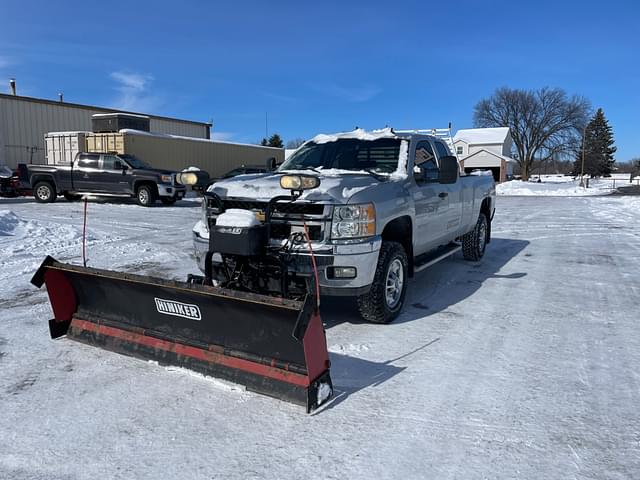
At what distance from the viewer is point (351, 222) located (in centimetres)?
427

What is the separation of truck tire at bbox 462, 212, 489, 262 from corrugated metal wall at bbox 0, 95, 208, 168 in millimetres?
25108

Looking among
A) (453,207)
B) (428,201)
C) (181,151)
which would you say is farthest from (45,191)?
(428,201)

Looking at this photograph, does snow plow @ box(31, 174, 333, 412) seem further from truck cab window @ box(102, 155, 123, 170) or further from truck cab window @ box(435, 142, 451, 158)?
truck cab window @ box(102, 155, 123, 170)

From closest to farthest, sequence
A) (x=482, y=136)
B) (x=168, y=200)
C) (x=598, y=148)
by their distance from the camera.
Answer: (x=168, y=200), (x=482, y=136), (x=598, y=148)

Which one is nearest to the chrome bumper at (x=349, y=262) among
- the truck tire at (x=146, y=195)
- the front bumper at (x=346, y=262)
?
the front bumper at (x=346, y=262)

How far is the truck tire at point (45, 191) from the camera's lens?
713 inches

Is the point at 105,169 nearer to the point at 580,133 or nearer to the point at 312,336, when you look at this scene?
the point at 312,336

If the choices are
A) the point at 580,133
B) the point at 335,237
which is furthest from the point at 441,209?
the point at 580,133

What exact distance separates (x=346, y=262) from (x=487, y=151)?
57.0 m

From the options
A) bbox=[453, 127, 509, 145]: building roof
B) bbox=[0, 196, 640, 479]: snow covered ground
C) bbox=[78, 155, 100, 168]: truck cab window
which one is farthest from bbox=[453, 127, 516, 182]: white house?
bbox=[0, 196, 640, 479]: snow covered ground

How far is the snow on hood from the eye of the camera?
589 cm

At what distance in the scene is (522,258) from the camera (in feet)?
28.7

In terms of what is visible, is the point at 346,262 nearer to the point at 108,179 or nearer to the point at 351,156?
the point at 351,156

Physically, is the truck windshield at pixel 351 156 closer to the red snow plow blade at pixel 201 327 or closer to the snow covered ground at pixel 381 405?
the snow covered ground at pixel 381 405
